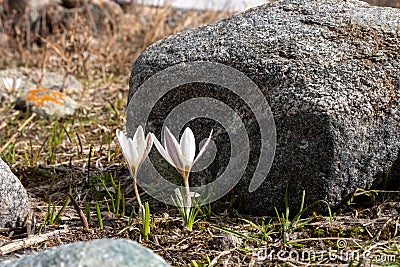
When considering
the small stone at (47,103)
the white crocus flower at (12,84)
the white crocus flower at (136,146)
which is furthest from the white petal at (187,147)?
the white crocus flower at (12,84)

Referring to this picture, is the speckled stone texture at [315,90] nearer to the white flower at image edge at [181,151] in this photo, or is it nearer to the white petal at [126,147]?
the white flower at image edge at [181,151]

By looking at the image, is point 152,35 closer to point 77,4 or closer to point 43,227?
point 77,4

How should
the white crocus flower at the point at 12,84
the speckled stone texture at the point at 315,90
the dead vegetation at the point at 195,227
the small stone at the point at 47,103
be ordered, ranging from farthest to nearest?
the small stone at the point at 47,103 < the white crocus flower at the point at 12,84 < the speckled stone texture at the point at 315,90 < the dead vegetation at the point at 195,227

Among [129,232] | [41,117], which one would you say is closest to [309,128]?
[129,232]

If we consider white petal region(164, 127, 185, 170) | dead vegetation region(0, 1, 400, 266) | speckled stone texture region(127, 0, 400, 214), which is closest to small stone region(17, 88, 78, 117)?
dead vegetation region(0, 1, 400, 266)

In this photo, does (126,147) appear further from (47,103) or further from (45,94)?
(45,94)

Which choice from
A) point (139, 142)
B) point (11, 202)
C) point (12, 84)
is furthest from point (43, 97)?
point (139, 142)

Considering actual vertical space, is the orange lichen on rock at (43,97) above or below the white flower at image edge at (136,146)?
above
